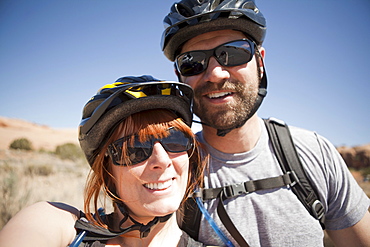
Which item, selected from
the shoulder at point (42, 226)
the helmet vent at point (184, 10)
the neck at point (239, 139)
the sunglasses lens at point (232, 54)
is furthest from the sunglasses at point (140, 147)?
the helmet vent at point (184, 10)

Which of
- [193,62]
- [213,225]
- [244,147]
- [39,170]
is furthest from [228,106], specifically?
[39,170]

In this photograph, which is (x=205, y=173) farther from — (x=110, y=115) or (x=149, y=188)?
(x=110, y=115)

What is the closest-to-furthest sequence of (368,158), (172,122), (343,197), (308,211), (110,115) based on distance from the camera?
(110,115) < (172,122) < (308,211) < (343,197) < (368,158)

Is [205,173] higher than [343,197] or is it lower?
higher

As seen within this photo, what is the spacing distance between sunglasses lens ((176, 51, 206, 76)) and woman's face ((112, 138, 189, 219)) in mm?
915

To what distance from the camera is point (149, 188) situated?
1794 millimetres

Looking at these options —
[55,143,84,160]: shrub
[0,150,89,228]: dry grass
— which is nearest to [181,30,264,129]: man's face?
[0,150,89,228]: dry grass

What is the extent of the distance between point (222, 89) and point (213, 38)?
54 cm

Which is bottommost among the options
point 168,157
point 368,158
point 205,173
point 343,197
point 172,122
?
point 368,158

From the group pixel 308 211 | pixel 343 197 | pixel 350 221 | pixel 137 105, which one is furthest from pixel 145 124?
pixel 350 221

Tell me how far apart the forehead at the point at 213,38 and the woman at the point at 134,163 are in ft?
2.12

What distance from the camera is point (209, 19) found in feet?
7.43

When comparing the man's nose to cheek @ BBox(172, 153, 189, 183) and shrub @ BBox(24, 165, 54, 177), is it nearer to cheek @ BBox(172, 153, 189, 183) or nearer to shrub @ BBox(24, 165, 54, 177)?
cheek @ BBox(172, 153, 189, 183)

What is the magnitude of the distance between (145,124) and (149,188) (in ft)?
1.59
